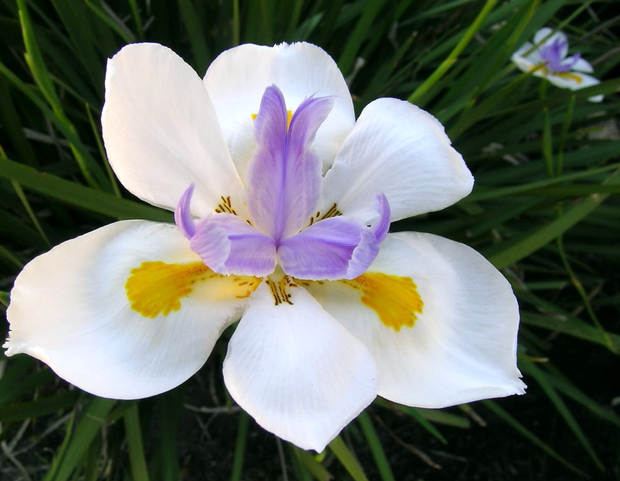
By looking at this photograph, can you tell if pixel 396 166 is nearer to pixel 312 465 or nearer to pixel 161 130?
pixel 161 130

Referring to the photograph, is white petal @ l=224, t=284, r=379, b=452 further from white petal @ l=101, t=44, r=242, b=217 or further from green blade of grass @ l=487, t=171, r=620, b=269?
green blade of grass @ l=487, t=171, r=620, b=269

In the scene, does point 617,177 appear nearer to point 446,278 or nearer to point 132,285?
point 446,278

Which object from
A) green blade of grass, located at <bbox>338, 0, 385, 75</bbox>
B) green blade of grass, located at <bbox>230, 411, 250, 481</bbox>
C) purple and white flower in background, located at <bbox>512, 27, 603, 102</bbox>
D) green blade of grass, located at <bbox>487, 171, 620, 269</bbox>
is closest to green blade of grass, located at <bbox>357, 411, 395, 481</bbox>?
green blade of grass, located at <bbox>230, 411, 250, 481</bbox>

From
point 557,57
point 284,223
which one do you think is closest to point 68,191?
point 284,223

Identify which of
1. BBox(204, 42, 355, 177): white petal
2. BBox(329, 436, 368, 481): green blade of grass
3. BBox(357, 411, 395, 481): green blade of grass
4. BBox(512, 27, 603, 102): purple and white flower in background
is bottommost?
BBox(357, 411, 395, 481): green blade of grass

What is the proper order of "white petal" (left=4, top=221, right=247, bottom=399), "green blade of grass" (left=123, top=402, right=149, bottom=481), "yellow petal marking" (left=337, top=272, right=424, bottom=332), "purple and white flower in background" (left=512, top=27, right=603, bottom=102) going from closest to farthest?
1. "white petal" (left=4, top=221, right=247, bottom=399)
2. "yellow petal marking" (left=337, top=272, right=424, bottom=332)
3. "green blade of grass" (left=123, top=402, right=149, bottom=481)
4. "purple and white flower in background" (left=512, top=27, right=603, bottom=102)

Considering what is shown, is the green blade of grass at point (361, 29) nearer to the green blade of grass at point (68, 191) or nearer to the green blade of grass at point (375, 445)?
the green blade of grass at point (68, 191)
